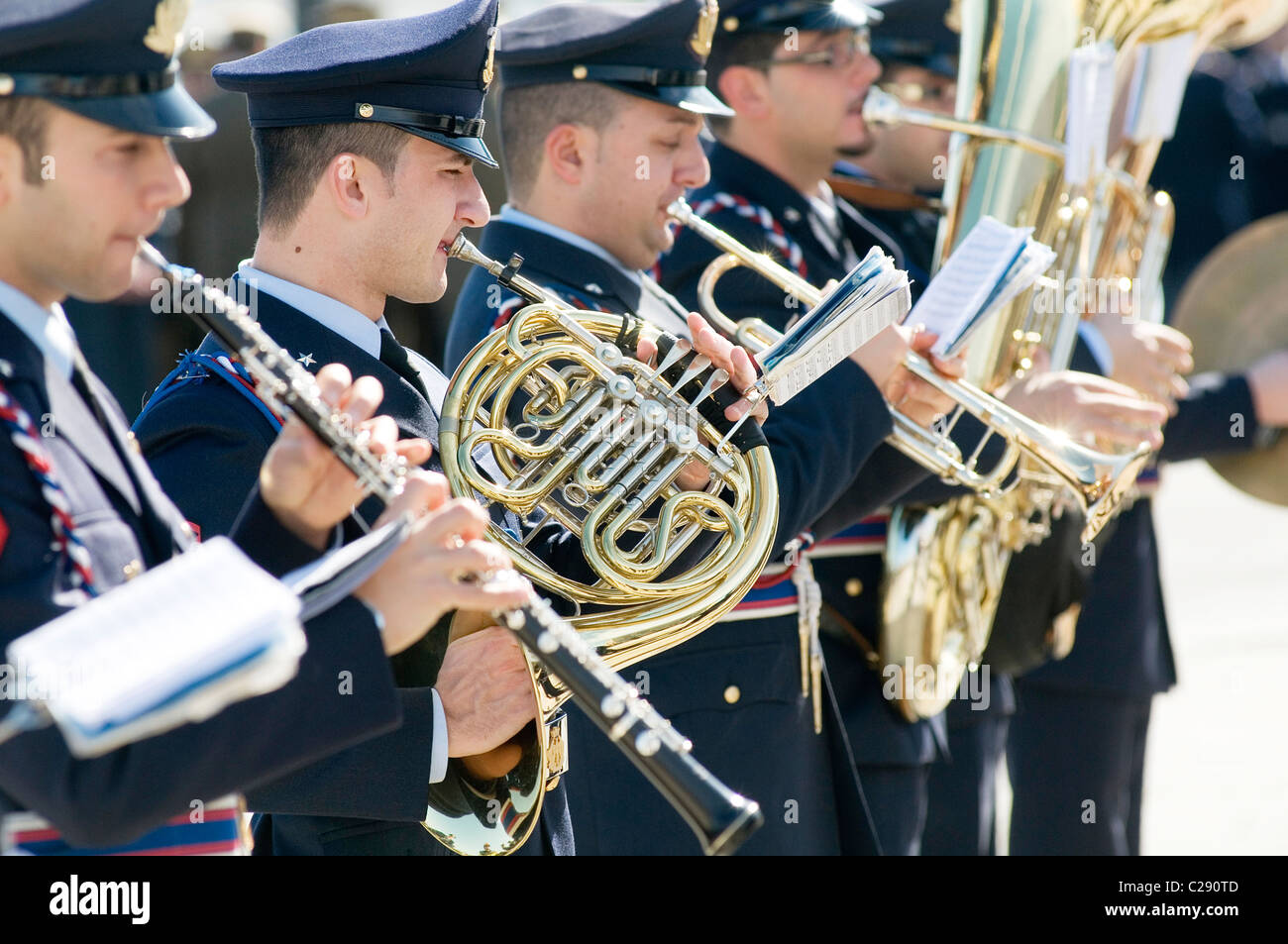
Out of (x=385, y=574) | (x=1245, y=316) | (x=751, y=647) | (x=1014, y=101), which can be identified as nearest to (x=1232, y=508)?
(x=1245, y=316)

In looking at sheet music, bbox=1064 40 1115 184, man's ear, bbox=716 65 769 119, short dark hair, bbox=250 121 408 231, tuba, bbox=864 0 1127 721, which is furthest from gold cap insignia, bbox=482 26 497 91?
sheet music, bbox=1064 40 1115 184

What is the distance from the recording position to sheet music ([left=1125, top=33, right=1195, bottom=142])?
4.05m

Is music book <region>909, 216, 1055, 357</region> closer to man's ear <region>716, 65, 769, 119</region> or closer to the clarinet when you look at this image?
man's ear <region>716, 65, 769, 119</region>

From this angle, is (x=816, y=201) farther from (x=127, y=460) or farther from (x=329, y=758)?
(x=127, y=460)

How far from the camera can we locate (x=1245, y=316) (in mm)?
4754

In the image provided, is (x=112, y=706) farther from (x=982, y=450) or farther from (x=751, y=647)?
(x=982, y=450)

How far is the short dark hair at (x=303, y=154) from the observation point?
95.5 inches

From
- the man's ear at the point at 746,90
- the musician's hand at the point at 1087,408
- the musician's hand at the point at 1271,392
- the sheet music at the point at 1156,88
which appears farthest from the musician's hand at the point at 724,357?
the musician's hand at the point at 1271,392

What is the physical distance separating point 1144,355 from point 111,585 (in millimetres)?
2991

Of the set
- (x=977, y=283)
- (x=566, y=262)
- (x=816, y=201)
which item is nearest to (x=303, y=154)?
(x=566, y=262)

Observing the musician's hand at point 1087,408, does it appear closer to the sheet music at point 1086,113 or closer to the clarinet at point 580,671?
the sheet music at point 1086,113

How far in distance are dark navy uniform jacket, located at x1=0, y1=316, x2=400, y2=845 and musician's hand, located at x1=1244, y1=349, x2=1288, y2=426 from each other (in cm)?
336

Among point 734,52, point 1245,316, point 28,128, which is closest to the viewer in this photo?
point 28,128
